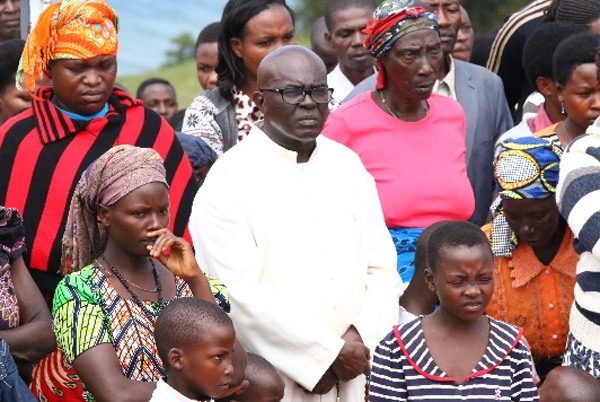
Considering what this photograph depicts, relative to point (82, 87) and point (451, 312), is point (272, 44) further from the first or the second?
point (451, 312)

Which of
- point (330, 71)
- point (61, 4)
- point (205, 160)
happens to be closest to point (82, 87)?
point (61, 4)

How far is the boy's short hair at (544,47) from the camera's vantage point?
7.92 m

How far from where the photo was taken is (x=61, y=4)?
677cm

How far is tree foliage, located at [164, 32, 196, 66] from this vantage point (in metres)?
18.4

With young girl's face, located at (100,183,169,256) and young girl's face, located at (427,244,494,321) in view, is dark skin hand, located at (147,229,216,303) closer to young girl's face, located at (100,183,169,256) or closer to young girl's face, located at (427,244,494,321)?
young girl's face, located at (100,183,169,256)

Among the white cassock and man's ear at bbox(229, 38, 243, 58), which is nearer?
the white cassock

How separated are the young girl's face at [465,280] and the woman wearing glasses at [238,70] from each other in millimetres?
2375

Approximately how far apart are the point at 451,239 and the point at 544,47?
2.61 meters

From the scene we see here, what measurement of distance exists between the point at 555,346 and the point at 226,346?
2.22m

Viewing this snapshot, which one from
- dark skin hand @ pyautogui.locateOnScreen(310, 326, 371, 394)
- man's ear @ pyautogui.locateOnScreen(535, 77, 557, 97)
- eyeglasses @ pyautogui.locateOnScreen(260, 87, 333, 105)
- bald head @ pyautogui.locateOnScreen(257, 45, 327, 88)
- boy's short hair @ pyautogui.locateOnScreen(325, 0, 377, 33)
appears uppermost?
bald head @ pyautogui.locateOnScreen(257, 45, 327, 88)

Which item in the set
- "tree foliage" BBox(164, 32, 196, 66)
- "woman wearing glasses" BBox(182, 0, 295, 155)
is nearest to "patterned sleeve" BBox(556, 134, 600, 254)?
"woman wearing glasses" BBox(182, 0, 295, 155)

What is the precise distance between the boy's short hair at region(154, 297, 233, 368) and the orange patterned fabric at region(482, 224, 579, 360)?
2.03 metres

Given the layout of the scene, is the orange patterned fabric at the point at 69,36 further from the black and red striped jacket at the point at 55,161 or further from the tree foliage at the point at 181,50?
the tree foliage at the point at 181,50

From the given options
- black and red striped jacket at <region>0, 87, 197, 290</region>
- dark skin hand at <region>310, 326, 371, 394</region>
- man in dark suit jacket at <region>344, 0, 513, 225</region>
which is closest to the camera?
dark skin hand at <region>310, 326, 371, 394</region>
